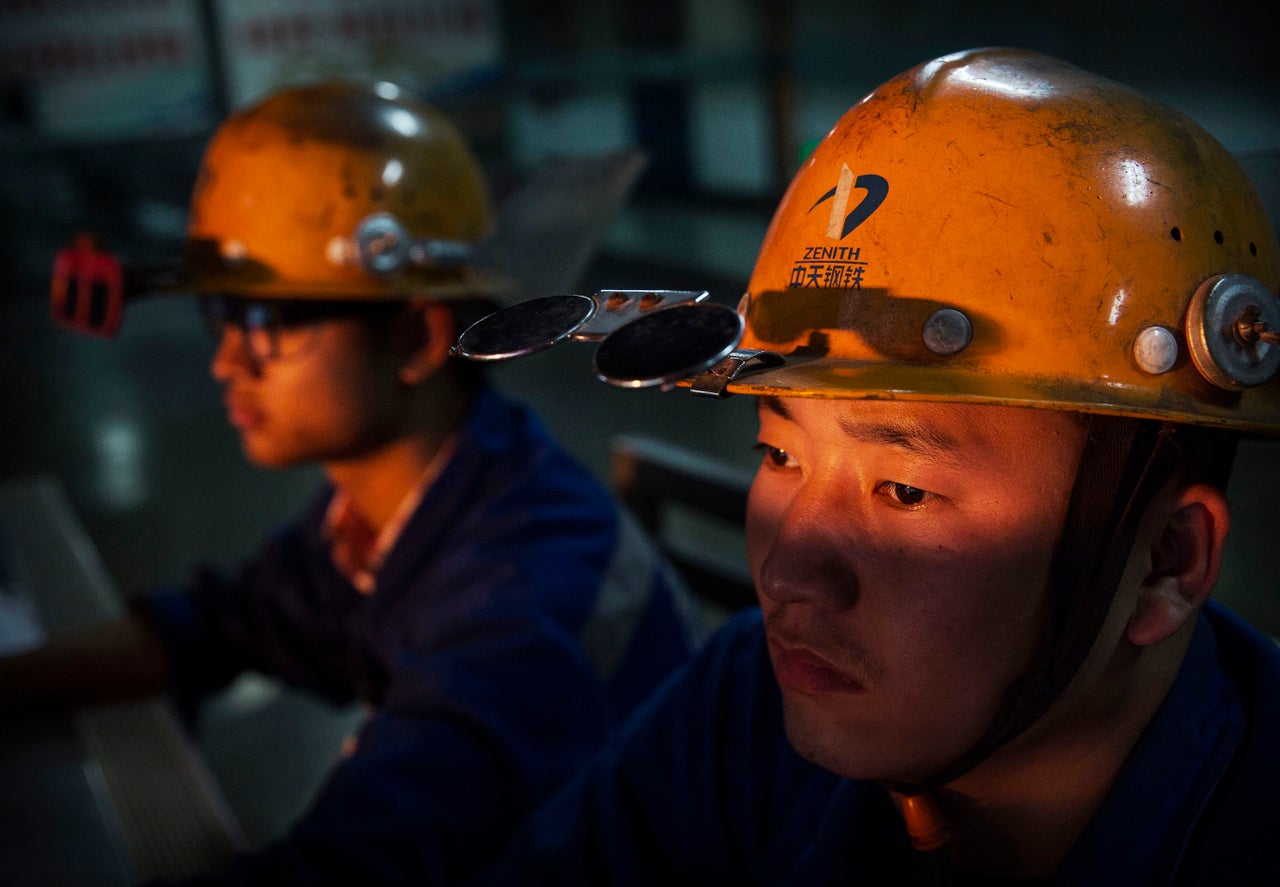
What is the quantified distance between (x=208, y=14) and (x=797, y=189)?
878cm

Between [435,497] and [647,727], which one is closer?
[647,727]

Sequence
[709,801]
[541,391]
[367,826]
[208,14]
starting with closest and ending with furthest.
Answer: [709,801], [367,826], [541,391], [208,14]

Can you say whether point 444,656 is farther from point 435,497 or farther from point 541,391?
point 541,391

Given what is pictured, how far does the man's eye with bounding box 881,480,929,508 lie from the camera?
3.15 feet

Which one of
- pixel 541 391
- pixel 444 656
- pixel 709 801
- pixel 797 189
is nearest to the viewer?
pixel 797 189

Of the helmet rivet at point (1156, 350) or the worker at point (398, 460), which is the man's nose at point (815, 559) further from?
the worker at point (398, 460)

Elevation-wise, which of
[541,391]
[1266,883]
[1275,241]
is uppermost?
[1275,241]

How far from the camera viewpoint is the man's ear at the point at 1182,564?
1.00 metres

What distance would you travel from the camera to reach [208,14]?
8.65 meters

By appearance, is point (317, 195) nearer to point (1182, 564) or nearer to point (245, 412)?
point (245, 412)

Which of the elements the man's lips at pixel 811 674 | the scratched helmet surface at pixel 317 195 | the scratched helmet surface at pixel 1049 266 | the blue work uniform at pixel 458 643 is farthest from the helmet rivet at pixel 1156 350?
the scratched helmet surface at pixel 317 195

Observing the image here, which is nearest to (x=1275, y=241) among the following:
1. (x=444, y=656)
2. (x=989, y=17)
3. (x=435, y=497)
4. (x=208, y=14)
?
(x=444, y=656)

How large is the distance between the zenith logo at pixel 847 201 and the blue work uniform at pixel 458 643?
0.81 metres

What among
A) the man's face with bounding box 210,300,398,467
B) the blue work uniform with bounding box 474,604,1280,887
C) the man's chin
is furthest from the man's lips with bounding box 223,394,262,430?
the man's chin
